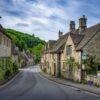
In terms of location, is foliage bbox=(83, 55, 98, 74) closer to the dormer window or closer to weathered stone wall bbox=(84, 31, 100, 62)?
weathered stone wall bbox=(84, 31, 100, 62)

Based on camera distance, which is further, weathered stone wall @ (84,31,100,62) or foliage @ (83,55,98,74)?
weathered stone wall @ (84,31,100,62)

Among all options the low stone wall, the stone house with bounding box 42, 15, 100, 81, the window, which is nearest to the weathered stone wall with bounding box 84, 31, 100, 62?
the stone house with bounding box 42, 15, 100, 81

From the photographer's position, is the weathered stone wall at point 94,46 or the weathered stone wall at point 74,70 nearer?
the weathered stone wall at point 94,46

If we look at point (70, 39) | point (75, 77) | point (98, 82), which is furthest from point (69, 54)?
point (98, 82)

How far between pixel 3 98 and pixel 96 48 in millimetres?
25776

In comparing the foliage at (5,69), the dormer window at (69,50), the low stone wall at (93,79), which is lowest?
the low stone wall at (93,79)

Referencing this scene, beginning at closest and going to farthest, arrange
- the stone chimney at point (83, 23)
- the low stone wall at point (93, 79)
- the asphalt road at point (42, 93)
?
the asphalt road at point (42, 93), the low stone wall at point (93, 79), the stone chimney at point (83, 23)

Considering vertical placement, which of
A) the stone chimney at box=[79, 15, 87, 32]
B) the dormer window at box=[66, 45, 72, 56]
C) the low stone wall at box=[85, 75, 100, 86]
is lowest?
the low stone wall at box=[85, 75, 100, 86]

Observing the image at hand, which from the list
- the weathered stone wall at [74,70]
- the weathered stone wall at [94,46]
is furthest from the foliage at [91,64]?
the weathered stone wall at [74,70]

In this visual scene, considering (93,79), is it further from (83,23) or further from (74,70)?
(83,23)

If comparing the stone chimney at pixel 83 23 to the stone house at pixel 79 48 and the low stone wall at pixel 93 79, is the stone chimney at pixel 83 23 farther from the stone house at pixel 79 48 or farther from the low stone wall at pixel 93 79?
the low stone wall at pixel 93 79

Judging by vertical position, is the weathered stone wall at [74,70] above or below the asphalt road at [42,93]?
above

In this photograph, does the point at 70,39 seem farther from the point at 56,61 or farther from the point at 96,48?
the point at 56,61

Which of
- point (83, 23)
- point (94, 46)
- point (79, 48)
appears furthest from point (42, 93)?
point (83, 23)
